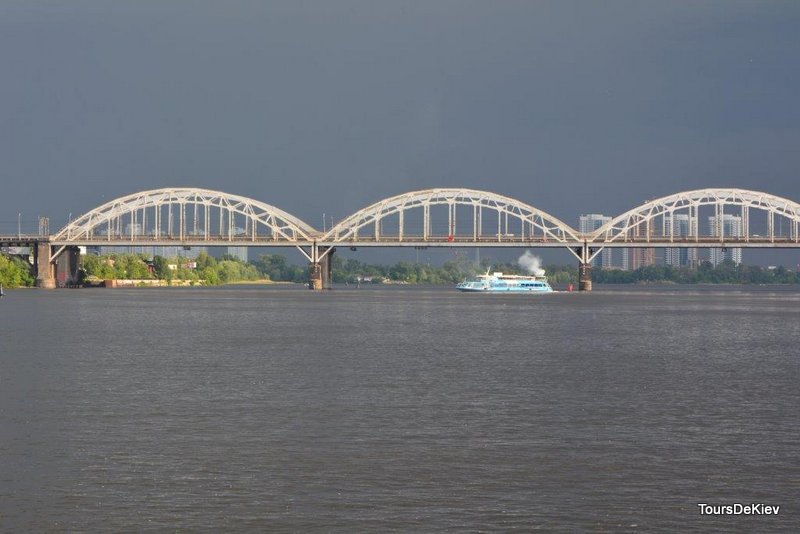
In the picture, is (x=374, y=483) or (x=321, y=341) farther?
(x=321, y=341)

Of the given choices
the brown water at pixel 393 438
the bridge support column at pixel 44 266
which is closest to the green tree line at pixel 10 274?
the bridge support column at pixel 44 266

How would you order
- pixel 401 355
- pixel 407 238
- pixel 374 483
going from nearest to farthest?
pixel 374 483, pixel 401 355, pixel 407 238

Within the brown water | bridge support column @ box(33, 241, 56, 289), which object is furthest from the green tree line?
A: the brown water

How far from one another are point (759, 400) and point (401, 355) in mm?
21034

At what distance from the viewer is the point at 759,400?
37469 millimetres

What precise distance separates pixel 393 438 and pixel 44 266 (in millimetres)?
173026

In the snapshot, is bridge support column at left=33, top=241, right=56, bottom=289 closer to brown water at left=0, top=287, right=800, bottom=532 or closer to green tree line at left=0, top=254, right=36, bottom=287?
green tree line at left=0, top=254, right=36, bottom=287

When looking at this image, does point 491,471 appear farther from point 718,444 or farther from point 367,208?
point 367,208

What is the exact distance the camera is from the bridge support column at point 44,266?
190125 mm

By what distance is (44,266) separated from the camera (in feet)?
634

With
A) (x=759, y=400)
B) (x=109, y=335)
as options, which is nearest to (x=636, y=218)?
(x=109, y=335)

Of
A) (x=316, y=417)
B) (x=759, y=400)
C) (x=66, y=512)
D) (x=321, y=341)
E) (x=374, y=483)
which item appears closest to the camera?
(x=66, y=512)

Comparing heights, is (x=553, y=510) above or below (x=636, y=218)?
below

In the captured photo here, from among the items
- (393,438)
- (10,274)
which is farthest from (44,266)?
(393,438)
